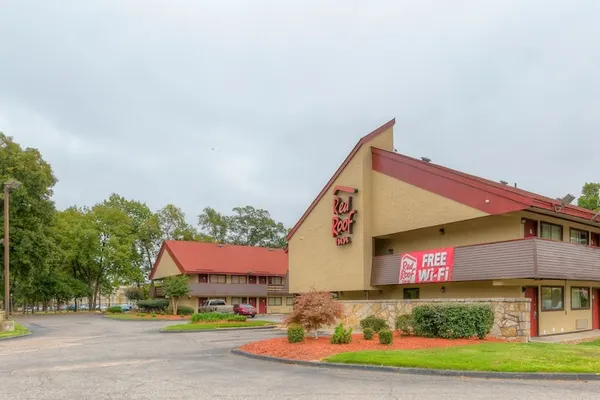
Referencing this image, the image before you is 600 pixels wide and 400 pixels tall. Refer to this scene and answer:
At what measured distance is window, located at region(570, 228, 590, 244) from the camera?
2501cm

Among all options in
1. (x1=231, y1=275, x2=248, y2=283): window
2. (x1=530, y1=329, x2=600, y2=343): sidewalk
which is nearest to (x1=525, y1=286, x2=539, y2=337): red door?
(x1=530, y1=329, x2=600, y2=343): sidewalk

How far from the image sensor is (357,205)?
1078 inches

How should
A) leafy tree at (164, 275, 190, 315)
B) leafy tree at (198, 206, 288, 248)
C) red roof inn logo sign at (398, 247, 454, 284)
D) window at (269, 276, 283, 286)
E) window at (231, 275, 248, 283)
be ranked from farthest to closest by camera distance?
leafy tree at (198, 206, 288, 248), window at (269, 276, 283, 286), window at (231, 275, 248, 283), leafy tree at (164, 275, 190, 315), red roof inn logo sign at (398, 247, 454, 284)

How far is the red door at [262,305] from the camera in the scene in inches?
2267

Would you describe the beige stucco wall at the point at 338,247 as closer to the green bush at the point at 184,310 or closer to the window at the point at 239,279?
the green bush at the point at 184,310

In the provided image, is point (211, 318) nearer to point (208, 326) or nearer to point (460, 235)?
point (208, 326)

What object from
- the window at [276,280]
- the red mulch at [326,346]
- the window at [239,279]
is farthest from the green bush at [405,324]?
the window at [276,280]

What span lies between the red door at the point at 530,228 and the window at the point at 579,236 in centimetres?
402

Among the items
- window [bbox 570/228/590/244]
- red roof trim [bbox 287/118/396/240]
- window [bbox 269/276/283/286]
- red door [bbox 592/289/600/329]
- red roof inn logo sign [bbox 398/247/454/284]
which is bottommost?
window [bbox 269/276/283/286]

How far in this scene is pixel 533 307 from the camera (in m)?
22.1

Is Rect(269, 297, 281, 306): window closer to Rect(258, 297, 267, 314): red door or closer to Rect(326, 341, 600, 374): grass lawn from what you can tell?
Rect(258, 297, 267, 314): red door

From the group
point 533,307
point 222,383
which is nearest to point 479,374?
point 222,383

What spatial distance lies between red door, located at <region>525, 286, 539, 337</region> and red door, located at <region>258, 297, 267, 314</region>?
128 feet

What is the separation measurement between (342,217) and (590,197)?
84.2 feet
